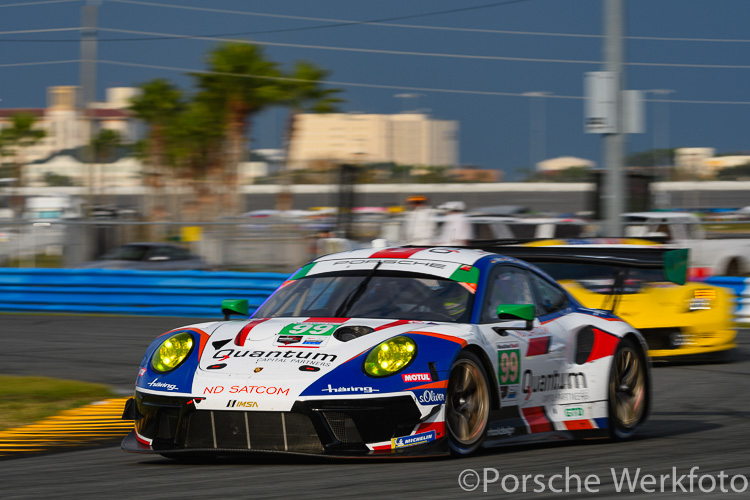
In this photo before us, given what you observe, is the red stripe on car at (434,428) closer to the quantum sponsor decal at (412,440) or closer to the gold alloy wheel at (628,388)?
the quantum sponsor decal at (412,440)

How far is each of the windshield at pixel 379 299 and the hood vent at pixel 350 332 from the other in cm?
39

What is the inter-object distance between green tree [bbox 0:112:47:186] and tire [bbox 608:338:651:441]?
57.7 m

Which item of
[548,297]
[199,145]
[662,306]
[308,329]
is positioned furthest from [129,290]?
[199,145]

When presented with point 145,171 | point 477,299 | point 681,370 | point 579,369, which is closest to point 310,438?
point 477,299

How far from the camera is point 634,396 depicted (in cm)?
695

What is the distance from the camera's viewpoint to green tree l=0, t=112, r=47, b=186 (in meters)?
61.2

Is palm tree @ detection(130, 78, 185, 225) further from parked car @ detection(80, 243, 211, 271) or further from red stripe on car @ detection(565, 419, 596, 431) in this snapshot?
red stripe on car @ detection(565, 419, 596, 431)

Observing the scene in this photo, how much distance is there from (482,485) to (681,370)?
6.44 metres

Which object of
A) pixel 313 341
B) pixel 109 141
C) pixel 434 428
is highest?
pixel 109 141

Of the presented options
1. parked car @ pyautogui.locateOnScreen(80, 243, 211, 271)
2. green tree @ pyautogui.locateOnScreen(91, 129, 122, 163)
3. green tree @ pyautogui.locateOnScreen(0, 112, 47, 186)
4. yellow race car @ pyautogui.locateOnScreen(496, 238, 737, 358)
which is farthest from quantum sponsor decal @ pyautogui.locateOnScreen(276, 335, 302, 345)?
green tree @ pyautogui.locateOnScreen(0, 112, 47, 186)

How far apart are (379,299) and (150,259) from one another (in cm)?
1518

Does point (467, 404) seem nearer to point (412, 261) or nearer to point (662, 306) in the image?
point (412, 261)

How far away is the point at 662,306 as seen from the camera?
1091 centimetres

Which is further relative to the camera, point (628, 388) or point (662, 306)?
point (662, 306)
